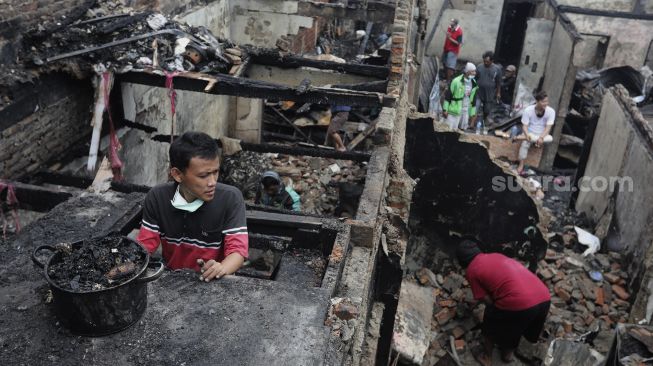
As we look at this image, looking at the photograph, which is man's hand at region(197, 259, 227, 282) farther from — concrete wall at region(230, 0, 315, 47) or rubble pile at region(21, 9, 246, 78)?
concrete wall at region(230, 0, 315, 47)

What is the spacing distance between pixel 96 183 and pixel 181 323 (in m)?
2.56

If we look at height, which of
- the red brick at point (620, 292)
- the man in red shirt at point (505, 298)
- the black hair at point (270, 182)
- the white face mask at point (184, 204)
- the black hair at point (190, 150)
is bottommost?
the red brick at point (620, 292)

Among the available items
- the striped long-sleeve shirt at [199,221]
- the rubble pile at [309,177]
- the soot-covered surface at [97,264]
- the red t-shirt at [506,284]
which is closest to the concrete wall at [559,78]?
the rubble pile at [309,177]

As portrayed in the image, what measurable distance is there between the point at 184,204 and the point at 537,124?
358 inches

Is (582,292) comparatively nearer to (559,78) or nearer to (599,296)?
(599,296)

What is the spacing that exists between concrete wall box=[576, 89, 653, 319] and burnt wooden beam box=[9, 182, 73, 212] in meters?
6.76

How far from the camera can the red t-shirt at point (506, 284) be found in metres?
6.12

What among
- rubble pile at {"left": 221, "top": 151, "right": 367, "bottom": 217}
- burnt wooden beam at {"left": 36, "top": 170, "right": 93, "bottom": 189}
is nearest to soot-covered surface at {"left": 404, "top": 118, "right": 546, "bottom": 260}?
rubble pile at {"left": 221, "top": 151, "right": 367, "bottom": 217}

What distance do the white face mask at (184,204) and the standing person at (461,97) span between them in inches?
344

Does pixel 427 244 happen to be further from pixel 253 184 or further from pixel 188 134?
pixel 188 134

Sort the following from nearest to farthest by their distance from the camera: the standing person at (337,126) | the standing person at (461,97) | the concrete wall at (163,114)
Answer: the concrete wall at (163,114)
the standing person at (337,126)
the standing person at (461,97)

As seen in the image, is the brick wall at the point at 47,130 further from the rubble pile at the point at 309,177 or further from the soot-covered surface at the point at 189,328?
the rubble pile at the point at 309,177

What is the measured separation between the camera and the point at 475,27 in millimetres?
16438

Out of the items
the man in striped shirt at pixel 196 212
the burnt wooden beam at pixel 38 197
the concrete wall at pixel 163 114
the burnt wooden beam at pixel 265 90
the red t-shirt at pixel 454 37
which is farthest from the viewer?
the red t-shirt at pixel 454 37
